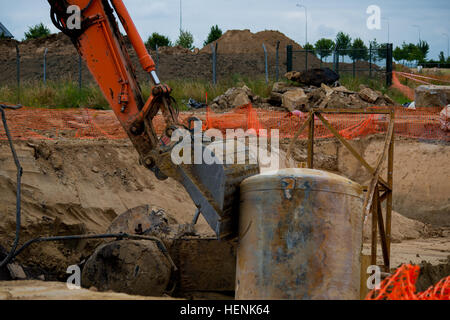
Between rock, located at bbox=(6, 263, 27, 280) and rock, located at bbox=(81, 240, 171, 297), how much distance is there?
67cm

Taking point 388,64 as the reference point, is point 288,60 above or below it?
above

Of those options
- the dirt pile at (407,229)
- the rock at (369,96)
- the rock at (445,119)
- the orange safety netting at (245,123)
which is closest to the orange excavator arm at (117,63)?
the orange safety netting at (245,123)

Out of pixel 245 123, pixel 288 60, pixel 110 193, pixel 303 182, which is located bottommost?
pixel 110 193

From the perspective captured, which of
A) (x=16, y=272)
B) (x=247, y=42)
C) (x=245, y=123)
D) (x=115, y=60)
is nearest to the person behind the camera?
(x=16, y=272)

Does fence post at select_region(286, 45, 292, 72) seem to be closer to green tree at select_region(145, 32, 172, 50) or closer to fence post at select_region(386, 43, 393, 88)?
fence post at select_region(386, 43, 393, 88)

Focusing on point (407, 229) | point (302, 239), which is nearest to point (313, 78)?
point (407, 229)

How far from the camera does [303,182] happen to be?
4.34 metres

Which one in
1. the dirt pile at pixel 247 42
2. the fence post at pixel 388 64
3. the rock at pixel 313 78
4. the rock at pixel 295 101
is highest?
the dirt pile at pixel 247 42

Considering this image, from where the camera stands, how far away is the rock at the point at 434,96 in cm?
1623

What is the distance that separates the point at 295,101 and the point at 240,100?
1734 millimetres

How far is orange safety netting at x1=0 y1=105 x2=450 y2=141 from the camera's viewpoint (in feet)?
38.9

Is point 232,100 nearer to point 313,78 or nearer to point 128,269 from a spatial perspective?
point 313,78

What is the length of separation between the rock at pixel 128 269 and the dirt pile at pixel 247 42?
32352mm

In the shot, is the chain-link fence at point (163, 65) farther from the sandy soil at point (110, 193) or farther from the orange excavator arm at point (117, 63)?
the orange excavator arm at point (117, 63)
